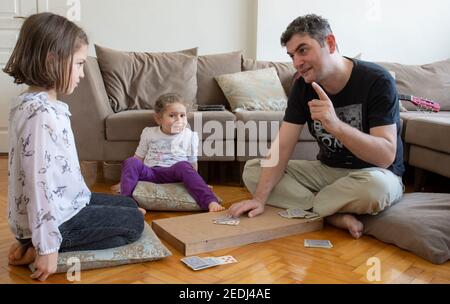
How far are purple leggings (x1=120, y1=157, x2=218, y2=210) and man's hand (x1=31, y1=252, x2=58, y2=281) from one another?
2.78ft

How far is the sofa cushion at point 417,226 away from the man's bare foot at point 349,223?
36 millimetres

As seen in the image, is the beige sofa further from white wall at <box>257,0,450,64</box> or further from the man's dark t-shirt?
white wall at <box>257,0,450,64</box>

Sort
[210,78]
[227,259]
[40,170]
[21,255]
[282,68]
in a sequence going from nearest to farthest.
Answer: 1. [40,170]
2. [21,255]
3. [227,259]
4. [210,78]
5. [282,68]

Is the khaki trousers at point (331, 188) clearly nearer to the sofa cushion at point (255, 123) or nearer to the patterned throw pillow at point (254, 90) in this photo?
the sofa cushion at point (255, 123)

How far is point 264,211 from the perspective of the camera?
1884 millimetres

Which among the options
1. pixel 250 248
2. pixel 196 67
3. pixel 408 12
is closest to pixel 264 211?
pixel 250 248

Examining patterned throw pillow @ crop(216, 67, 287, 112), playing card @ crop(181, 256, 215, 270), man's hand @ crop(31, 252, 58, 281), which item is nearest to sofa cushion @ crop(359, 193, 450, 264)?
playing card @ crop(181, 256, 215, 270)

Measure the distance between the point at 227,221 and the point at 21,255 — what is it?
29.7 inches

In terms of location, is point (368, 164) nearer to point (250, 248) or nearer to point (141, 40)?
point (250, 248)

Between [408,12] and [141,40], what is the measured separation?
2.48m

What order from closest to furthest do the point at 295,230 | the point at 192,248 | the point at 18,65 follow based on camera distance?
the point at 18,65, the point at 192,248, the point at 295,230

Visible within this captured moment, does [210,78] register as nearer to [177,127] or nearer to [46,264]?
[177,127]

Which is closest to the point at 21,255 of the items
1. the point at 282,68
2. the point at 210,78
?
the point at 210,78

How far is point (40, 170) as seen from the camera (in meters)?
1.21
